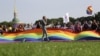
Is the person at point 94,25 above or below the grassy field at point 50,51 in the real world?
below

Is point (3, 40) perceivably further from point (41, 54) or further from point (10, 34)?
point (41, 54)

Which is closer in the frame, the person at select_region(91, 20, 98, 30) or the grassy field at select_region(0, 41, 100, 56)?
the grassy field at select_region(0, 41, 100, 56)

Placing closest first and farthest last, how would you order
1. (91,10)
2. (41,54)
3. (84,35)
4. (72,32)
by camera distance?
1. (41,54)
2. (84,35)
3. (72,32)
4. (91,10)

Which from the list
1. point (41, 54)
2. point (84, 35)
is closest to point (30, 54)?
point (41, 54)

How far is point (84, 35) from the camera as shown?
1174 inches

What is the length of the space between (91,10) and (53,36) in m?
9.84

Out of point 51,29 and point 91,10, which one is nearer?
point 51,29

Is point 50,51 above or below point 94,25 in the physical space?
above

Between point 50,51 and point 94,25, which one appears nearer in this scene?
point 50,51

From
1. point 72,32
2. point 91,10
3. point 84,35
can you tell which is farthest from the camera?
point 91,10

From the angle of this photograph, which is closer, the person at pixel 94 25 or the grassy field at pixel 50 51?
the grassy field at pixel 50 51

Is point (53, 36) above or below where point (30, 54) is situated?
below

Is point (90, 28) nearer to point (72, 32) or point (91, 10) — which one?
point (72, 32)

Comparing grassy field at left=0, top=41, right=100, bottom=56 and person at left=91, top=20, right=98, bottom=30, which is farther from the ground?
grassy field at left=0, top=41, right=100, bottom=56
